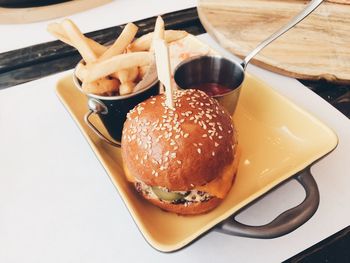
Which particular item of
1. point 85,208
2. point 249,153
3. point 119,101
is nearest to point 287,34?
point 249,153

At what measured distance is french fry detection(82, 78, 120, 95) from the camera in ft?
3.38

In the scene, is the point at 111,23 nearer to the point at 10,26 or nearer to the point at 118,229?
the point at 10,26

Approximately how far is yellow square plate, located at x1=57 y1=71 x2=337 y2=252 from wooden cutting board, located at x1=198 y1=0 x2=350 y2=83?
263 mm

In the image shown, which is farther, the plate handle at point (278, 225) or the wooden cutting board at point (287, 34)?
the wooden cutting board at point (287, 34)

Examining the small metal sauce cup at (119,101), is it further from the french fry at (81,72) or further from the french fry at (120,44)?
the french fry at (120,44)

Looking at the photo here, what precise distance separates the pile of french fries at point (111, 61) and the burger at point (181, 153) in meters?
0.14

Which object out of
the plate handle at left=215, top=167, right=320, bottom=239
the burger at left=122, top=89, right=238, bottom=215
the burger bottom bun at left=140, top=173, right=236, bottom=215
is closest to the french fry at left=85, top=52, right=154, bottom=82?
the burger at left=122, top=89, right=238, bottom=215

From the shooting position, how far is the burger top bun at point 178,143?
87cm

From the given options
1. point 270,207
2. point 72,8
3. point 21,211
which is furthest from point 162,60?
point 72,8

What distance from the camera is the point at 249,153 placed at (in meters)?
1.11

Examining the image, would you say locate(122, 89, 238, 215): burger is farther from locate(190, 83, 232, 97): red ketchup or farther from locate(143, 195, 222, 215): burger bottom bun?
locate(190, 83, 232, 97): red ketchup

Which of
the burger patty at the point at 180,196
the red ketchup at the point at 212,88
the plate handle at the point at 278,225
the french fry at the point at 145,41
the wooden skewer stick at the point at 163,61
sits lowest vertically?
the burger patty at the point at 180,196

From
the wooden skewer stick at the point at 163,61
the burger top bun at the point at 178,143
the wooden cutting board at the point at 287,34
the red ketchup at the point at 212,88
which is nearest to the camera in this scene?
the wooden skewer stick at the point at 163,61

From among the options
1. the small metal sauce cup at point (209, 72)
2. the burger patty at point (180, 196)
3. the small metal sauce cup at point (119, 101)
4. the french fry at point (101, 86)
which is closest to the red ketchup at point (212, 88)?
the small metal sauce cup at point (209, 72)
